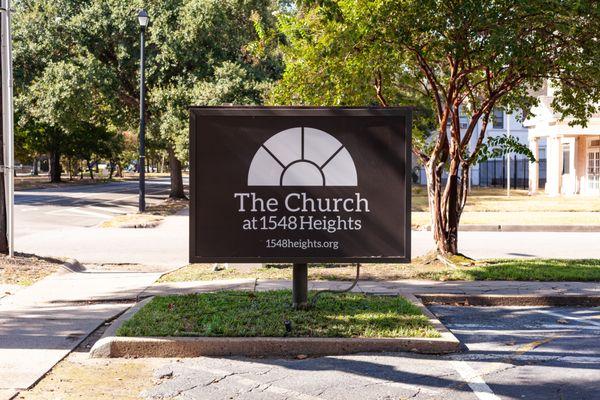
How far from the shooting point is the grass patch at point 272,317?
702 cm

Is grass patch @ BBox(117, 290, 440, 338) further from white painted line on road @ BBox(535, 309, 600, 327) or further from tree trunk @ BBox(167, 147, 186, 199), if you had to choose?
tree trunk @ BBox(167, 147, 186, 199)

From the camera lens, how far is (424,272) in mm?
11477

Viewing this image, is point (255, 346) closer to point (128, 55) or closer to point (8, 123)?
point (8, 123)

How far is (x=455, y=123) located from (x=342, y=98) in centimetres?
196

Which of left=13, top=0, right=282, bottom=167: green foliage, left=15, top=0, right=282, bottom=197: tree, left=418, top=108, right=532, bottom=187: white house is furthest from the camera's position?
left=418, top=108, right=532, bottom=187: white house

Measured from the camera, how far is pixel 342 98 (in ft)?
41.7

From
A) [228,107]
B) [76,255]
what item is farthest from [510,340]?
[76,255]

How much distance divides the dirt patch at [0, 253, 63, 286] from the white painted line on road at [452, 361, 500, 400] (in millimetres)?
6630

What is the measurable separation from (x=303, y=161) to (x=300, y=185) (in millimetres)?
251

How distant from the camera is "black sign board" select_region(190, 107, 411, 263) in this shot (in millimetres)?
7586

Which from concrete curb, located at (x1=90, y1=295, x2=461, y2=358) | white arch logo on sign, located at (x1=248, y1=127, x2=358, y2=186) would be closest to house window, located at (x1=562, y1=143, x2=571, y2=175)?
white arch logo on sign, located at (x1=248, y1=127, x2=358, y2=186)

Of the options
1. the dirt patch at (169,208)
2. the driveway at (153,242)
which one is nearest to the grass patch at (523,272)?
the driveway at (153,242)

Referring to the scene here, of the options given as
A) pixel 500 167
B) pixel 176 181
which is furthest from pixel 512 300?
pixel 500 167

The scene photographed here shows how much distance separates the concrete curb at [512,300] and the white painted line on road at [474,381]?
2.93 metres
